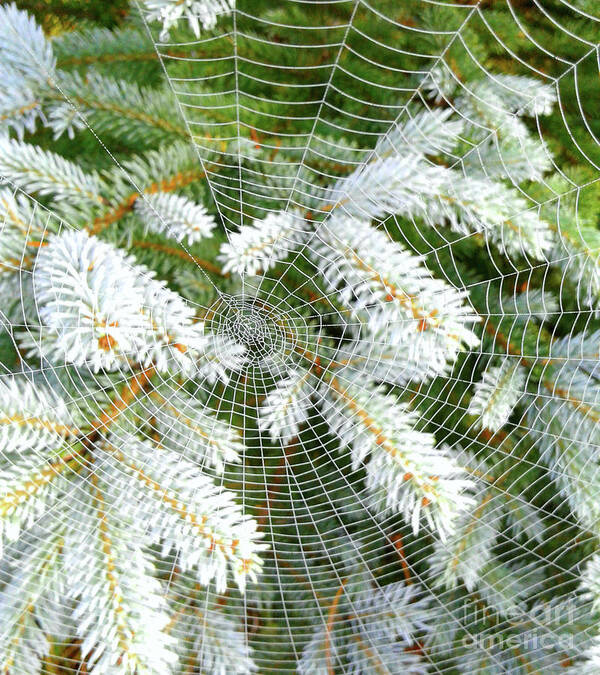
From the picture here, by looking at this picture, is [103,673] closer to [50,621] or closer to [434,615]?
[50,621]

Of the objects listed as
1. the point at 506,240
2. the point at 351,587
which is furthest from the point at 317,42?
the point at 351,587

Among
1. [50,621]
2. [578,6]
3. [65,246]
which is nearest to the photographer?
[65,246]

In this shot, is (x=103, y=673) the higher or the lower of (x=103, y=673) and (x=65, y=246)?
the lower

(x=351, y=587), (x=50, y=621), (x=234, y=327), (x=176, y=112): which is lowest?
(x=50, y=621)

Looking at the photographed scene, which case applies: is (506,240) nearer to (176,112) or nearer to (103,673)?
(176,112)

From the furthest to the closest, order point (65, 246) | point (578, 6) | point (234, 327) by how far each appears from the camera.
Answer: point (234, 327) < point (578, 6) < point (65, 246)

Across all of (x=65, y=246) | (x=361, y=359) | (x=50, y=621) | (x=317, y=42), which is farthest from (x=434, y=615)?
(x=317, y=42)

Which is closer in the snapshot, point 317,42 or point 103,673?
point 103,673
